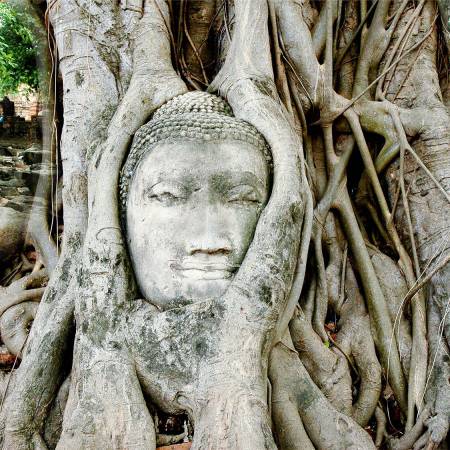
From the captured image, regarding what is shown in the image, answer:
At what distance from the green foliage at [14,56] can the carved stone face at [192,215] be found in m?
3.06

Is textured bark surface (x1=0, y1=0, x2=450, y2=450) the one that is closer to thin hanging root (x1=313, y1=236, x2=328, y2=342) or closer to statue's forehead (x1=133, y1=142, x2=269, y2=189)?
thin hanging root (x1=313, y1=236, x2=328, y2=342)

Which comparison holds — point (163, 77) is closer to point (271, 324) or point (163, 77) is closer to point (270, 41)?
point (270, 41)

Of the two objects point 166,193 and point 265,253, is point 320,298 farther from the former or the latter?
point 166,193

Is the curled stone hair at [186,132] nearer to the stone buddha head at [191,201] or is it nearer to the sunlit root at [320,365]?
the stone buddha head at [191,201]

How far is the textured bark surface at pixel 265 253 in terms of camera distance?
1540 millimetres

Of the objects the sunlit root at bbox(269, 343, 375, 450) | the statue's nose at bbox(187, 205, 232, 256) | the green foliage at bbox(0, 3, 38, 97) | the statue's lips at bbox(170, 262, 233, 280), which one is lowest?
the sunlit root at bbox(269, 343, 375, 450)

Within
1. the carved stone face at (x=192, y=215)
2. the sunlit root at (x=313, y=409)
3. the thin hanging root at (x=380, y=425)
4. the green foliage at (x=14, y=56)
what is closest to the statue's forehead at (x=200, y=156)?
the carved stone face at (x=192, y=215)

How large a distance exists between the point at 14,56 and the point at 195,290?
144 inches

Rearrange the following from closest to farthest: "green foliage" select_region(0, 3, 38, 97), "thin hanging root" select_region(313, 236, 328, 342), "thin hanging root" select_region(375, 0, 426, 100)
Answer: "thin hanging root" select_region(313, 236, 328, 342)
"thin hanging root" select_region(375, 0, 426, 100)
"green foliage" select_region(0, 3, 38, 97)

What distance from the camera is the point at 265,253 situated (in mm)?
1648

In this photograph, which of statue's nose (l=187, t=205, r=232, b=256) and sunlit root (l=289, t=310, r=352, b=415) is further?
sunlit root (l=289, t=310, r=352, b=415)

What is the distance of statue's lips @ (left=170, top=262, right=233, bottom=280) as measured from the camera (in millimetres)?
1669

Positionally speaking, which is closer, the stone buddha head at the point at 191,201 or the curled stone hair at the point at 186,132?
the stone buddha head at the point at 191,201

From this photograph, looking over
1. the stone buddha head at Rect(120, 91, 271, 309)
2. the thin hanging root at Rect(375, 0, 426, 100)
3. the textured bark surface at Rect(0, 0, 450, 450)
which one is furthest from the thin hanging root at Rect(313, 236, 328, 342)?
the thin hanging root at Rect(375, 0, 426, 100)
